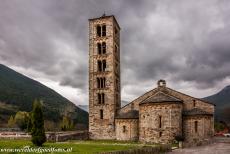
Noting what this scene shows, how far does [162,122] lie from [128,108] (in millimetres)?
9820

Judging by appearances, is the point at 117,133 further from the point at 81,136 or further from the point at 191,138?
the point at 191,138

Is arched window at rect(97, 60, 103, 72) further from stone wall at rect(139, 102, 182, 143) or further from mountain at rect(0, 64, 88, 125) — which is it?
mountain at rect(0, 64, 88, 125)

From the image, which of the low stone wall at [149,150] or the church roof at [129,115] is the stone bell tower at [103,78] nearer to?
the church roof at [129,115]

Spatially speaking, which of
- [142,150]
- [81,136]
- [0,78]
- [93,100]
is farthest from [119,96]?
[0,78]

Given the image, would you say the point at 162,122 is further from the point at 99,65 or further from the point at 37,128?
the point at 37,128

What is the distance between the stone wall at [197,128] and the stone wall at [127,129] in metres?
7.92

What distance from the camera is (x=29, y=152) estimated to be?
2862 cm

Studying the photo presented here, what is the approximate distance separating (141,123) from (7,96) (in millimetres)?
130904

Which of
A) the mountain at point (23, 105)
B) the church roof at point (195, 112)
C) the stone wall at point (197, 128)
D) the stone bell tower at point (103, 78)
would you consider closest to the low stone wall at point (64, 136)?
the stone bell tower at point (103, 78)

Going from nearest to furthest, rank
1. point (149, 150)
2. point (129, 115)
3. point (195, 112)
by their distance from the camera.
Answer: point (149, 150) < point (195, 112) < point (129, 115)

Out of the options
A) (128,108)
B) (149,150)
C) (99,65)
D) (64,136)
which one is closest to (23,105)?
(99,65)

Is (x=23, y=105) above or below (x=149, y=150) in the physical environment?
below

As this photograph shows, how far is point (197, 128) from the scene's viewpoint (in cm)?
4734

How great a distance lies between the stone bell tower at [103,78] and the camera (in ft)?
179
